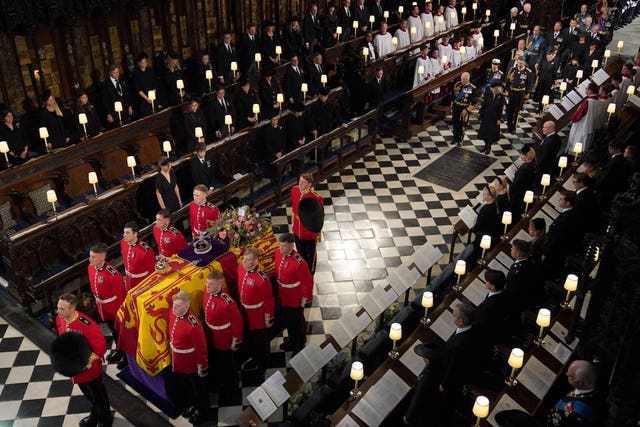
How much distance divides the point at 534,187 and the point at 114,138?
8.21 meters

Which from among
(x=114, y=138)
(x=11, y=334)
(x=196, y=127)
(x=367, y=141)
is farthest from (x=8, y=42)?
(x=367, y=141)

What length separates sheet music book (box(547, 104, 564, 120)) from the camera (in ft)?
46.5

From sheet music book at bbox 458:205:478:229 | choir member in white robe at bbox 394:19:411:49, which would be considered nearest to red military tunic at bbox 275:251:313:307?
sheet music book at bbox 458:205:478:229

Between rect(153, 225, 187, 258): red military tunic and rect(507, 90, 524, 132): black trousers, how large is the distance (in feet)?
33.7

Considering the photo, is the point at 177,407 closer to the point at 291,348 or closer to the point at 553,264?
the point at 291,348

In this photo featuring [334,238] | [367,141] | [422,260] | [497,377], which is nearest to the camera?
[497,377]

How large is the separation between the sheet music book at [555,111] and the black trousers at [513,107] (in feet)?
5.70

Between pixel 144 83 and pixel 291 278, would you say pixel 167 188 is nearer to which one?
pixel 291 278

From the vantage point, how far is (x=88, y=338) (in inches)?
287

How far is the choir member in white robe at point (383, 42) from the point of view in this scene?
59.0 ft

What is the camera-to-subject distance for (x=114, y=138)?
479 inches

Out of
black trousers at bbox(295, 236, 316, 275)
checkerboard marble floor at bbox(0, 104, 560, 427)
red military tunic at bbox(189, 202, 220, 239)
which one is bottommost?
checkerboard marble floor at bbox(0, 104, 560, 427)

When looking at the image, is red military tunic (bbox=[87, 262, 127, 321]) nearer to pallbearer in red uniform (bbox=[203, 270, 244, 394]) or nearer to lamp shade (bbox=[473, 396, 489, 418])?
pallbearer in red uniform (bbox=[203, 270, 244, 394])

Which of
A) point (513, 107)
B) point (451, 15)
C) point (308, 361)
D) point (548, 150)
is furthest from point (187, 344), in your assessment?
point (451, 15)
